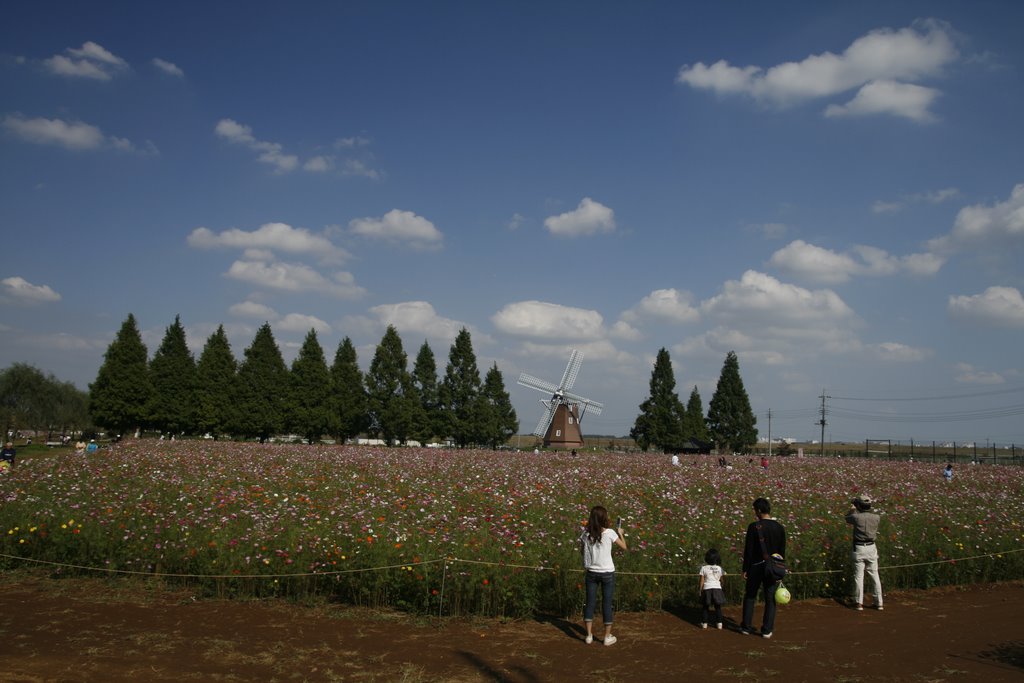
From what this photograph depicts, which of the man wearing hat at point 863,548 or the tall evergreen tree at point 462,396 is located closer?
the man wearing hat at point 863,548

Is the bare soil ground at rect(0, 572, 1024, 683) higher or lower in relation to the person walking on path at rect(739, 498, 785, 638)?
lower

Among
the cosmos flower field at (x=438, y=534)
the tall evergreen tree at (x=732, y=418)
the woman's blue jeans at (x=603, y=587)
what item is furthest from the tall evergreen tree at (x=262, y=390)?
the woman's blue jeans at (x=603, y=587)

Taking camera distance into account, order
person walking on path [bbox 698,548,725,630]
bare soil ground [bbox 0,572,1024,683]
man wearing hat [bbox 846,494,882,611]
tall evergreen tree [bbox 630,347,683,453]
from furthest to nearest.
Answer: tall evergreen tree [bbox 630,347,683,453], man wearing hat [bbox 846,494,882,611], person walking on path [bbox 698,548,725,630], bare soil ground [bbox 0,572,1024,683]

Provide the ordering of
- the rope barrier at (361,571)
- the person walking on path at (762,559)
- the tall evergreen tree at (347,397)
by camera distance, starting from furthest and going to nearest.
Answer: the tall evergreen tree at (347,397) < the rope barrier at (361,571) < the person walking on path at (762,559)

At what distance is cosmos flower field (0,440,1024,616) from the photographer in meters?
10.2

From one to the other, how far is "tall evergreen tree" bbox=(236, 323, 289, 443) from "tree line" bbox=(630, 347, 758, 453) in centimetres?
3506

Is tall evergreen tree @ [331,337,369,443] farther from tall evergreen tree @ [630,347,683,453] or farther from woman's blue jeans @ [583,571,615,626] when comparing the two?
woman's blue jeans @ [583,571,615,626]

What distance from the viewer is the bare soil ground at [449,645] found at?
7484mm

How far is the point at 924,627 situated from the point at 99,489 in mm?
16539

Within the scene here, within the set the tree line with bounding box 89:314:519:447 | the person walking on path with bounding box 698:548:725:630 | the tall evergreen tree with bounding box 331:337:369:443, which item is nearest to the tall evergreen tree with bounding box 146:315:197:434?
the tree line with bounding box 89:314:519:447

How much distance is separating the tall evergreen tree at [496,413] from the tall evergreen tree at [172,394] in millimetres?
23291

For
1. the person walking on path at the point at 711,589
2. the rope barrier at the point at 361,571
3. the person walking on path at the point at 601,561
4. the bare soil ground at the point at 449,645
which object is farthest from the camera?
the rope barrier at the point at 361,571

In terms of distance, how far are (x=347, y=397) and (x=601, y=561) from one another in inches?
1929

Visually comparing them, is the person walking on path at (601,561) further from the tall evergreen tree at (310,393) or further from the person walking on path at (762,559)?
the tall evergreen tree at (310,393)
